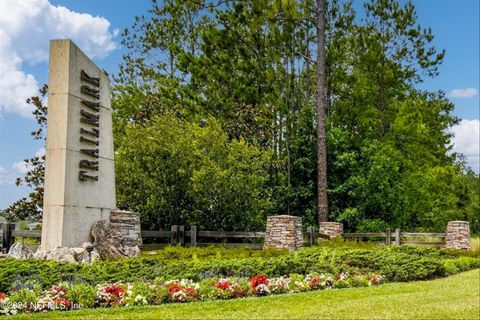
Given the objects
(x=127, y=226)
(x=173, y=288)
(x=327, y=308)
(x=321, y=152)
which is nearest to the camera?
(x=327, y=308)

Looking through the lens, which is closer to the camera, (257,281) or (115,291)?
(115,291)

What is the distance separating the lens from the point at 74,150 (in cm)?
1260

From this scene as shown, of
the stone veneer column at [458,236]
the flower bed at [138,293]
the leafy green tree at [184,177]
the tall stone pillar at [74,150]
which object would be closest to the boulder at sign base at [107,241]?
the tall stone pillar at [74,150]

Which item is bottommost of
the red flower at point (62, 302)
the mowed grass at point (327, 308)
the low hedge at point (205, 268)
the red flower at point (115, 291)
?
the mowed grass at point (327, 308)

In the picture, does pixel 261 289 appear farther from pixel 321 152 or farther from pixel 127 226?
pixel 321 152

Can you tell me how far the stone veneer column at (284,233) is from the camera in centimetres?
1702

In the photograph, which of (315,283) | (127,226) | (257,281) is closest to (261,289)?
(257,281)

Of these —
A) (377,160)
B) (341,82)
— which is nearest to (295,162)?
(377,160)

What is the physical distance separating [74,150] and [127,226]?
241 cm

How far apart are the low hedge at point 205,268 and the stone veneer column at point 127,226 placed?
1178 mm

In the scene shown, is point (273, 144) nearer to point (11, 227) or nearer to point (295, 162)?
point (295, 162)

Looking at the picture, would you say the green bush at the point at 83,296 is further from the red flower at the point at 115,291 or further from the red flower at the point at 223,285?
the red flower at the point at 223,285

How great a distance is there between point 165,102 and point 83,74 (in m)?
12.5

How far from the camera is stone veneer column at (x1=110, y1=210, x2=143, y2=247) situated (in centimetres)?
1352
